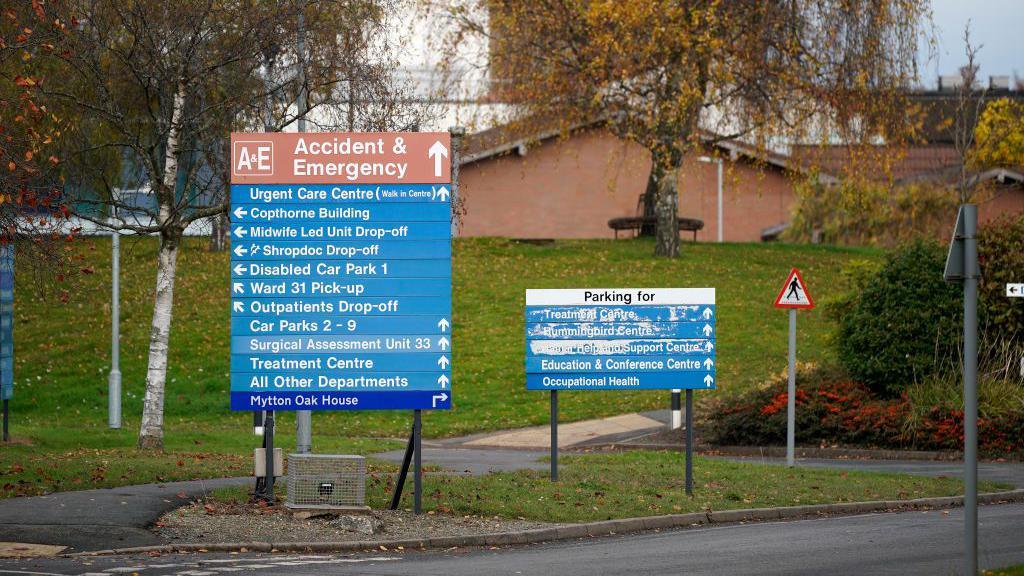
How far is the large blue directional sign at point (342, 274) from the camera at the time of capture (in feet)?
48.2

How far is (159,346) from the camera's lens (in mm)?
20797

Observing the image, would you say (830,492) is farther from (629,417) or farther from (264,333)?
(629,417)

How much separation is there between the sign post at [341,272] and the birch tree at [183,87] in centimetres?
576

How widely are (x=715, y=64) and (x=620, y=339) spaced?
75.1ft

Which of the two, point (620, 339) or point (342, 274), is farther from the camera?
point (620, 339)

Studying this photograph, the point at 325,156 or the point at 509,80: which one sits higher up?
the point at 509,80

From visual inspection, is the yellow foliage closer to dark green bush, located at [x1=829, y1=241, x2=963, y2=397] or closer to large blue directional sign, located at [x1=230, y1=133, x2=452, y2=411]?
dark green bush, located at [x1=829, y1=241, x2=963, y2=397]

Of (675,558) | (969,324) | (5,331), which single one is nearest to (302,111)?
(5,331)

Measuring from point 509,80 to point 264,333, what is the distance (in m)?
25.3

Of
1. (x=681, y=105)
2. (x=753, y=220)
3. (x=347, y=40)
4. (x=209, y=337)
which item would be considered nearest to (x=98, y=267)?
(x=209, y=337)

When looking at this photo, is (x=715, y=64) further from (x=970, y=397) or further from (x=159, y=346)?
(x=970, y=397)

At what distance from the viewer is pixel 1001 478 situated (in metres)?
18.8

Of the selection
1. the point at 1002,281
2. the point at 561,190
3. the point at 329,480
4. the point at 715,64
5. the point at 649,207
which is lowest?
the point at 329,480

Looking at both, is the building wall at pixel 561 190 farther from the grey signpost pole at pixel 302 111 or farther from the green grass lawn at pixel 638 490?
the green grass lawn at pixel 638 490
